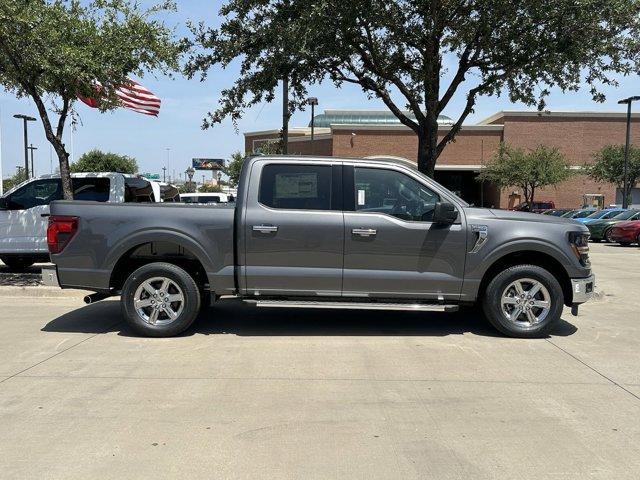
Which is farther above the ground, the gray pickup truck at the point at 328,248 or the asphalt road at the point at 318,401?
the gray pickup truck at the point at 328,248

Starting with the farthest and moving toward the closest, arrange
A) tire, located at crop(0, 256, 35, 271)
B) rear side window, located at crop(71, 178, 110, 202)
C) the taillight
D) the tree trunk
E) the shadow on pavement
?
tire, located at crop(0, 256, 35, 271), the tree trunk, rear side window, located at crop(71, 178, 110, 202), the shadow on pavement, the taillight

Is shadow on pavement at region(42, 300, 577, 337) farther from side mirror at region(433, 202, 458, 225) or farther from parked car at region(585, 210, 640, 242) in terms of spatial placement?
parked car at region(585, 210, 640, 242)

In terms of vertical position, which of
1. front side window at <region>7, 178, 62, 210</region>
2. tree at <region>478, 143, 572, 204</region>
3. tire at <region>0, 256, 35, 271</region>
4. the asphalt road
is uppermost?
tree at <region>478, 143, 572, 204</region>

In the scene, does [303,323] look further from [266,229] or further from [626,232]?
[626,232]

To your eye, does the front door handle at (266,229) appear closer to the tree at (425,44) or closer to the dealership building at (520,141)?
the tree at (425,44)

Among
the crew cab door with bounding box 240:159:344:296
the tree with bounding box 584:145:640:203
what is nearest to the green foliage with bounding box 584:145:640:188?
the tree with bounding box 584:145:640:203

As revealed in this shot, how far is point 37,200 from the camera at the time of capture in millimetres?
10945

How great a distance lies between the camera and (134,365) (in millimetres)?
5652

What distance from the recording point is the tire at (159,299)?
664 centimetres

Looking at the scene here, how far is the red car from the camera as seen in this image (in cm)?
2278

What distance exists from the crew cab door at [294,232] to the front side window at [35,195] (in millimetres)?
6165

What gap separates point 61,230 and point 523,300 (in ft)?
18.2

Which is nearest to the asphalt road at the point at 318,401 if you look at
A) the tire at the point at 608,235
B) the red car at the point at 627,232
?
the red car at the point at 627,232

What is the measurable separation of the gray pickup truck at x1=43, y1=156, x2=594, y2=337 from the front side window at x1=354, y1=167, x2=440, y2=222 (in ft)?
0.04
